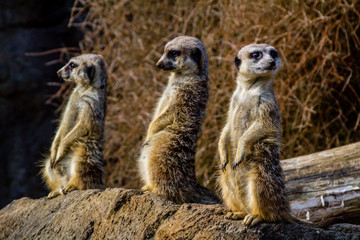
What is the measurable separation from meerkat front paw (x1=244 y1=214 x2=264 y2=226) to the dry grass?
2.16 meters

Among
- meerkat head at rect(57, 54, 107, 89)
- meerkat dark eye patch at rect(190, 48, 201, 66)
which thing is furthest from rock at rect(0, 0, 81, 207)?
meerkat dark eye patch at rect(190, 48, 201, 66)

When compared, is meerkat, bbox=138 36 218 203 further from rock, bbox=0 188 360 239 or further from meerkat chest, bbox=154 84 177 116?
rock, bbox=0 188 360 239

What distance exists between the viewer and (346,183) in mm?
3303

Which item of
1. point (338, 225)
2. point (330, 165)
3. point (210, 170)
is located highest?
point (338, 225)

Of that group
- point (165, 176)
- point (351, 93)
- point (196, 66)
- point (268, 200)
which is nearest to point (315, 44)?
point (351, 93)

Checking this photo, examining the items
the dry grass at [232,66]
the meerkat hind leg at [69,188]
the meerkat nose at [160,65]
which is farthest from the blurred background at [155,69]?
the meerkat hind leg at [69,188]

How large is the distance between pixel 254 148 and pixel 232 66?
2487 mm

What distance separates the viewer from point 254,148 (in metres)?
2.31

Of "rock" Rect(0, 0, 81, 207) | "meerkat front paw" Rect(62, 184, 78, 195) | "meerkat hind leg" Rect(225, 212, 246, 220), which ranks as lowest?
"rock" Rect(0, 0, 81, 207)

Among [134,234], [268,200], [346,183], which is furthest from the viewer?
[346,183]

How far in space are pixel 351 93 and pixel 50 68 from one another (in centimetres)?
380

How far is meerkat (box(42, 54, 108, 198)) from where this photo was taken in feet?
10.6

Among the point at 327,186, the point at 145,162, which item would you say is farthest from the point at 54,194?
the point at 327,186

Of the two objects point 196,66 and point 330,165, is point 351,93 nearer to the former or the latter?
point 330,165
